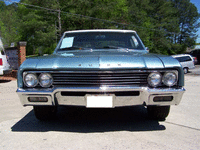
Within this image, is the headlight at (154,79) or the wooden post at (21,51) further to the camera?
the wooden post at (21,51)

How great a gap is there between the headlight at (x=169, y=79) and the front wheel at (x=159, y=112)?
670mm

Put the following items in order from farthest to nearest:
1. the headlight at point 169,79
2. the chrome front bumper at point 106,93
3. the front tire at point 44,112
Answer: the front tire at point 44,112 → the headlight at point 169,79 → the chrome front bumper at point 106,93

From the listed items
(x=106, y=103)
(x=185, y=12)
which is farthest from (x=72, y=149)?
(x=185, y=12)

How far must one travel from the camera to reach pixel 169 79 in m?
3.04

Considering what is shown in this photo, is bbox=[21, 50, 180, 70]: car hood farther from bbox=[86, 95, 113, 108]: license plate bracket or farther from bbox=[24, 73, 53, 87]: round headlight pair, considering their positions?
bbox=[86, 95, 113, 108]: license plate bracket

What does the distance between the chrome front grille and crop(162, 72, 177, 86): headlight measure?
26cm

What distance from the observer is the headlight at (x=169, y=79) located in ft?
9.97

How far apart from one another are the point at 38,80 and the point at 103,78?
35.2 inches

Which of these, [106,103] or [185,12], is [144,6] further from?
[106,103]

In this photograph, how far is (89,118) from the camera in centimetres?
405

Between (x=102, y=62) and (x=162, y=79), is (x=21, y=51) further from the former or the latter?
(x=162, y=79)

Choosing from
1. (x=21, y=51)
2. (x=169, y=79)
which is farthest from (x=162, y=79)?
(x=21, y=51)

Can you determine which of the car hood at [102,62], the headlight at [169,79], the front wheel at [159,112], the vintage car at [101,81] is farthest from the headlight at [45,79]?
the front wheel at [159,112]

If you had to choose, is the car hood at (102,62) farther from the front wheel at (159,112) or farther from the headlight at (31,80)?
A: the front wheel at (159,112)
